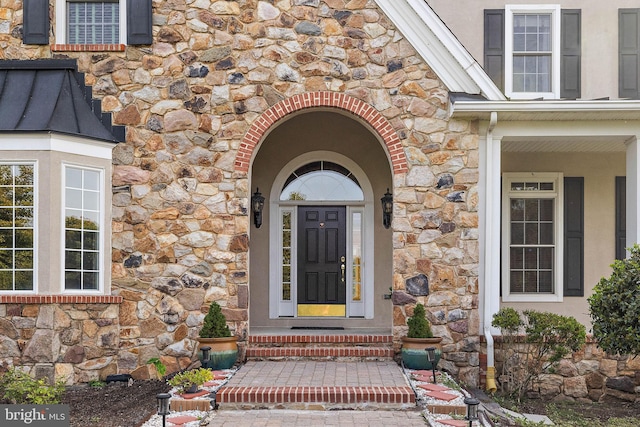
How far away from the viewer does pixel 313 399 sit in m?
7.27

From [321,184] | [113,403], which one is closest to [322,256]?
[321,184]

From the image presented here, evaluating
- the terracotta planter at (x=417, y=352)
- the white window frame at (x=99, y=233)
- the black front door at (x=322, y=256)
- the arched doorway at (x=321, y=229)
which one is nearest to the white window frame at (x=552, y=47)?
the arched doorway at (x=321, y=229)

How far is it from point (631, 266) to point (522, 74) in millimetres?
4599

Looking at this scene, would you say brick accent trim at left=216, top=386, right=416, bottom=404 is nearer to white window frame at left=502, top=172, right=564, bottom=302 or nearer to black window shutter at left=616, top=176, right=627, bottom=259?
white window frame at left=502, top=172, right=564, bottom=302

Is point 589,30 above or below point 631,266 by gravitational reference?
above

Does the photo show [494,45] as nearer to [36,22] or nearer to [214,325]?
[214,325]

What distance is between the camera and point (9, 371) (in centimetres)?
809

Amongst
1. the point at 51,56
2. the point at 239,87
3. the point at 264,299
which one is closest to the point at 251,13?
the point at 239,87

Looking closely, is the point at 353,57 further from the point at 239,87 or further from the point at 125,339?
the point at 125,339

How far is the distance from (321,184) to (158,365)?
4.18 metres

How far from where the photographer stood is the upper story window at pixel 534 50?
1109 cm

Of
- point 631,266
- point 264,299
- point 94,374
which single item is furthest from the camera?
point 264,299

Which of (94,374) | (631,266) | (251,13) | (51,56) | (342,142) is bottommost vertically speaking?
(94,374)

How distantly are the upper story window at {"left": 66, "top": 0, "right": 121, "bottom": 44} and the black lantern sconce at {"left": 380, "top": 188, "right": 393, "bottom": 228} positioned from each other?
4689 mm
